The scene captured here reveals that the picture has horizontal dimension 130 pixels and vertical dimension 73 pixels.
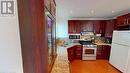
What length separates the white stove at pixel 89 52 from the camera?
5.26 m

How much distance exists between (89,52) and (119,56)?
1640 mm

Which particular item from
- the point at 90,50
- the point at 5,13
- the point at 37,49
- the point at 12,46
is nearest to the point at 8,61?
the point at 12,46

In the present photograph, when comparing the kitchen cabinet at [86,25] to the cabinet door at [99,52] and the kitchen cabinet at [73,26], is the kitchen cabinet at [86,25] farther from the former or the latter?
the cabinet door at [99,52]

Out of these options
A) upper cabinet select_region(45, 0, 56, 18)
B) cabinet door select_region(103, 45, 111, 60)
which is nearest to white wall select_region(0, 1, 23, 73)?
upper cabinet select_region(45, 0, 56, 18)

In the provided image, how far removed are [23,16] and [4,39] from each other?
0.25 meters

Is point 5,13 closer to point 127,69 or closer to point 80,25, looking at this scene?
point 127,69

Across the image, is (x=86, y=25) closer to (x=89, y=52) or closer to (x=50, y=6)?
(x=89, y=52)

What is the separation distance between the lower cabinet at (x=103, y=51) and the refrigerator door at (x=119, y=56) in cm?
94

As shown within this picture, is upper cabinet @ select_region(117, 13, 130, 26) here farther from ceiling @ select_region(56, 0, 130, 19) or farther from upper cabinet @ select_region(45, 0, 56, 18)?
upper cabinet @ select_region(45, 0, 56, 18)

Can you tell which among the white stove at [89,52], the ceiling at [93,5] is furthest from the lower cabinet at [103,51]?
the ceiling at [93,5]

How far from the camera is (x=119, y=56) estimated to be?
387 centimetres

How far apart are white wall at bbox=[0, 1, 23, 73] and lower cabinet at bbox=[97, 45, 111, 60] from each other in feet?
16.1

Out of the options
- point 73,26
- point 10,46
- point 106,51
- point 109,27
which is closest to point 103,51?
point 106,51

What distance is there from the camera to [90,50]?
5.31 metres
